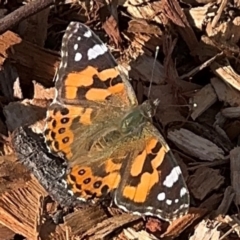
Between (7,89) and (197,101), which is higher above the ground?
(7,89)

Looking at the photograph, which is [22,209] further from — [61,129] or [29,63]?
[29,63]

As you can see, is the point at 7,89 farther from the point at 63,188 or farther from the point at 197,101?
the point at 197,101

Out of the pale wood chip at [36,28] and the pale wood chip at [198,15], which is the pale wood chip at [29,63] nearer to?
the pale wood chip at [36,28]

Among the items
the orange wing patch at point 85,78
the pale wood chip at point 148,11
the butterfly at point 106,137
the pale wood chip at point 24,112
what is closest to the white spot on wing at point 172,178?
the butterfly at point 106,137

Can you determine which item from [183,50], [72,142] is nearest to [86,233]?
[72,142]

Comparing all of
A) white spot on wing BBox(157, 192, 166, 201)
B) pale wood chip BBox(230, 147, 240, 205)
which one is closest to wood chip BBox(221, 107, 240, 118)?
pale wood chip BBox(230, 147, 240, 205)

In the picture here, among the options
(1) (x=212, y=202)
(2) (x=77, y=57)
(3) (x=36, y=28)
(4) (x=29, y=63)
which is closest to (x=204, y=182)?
(1) (x=212, y=202)

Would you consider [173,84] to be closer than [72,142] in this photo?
No
